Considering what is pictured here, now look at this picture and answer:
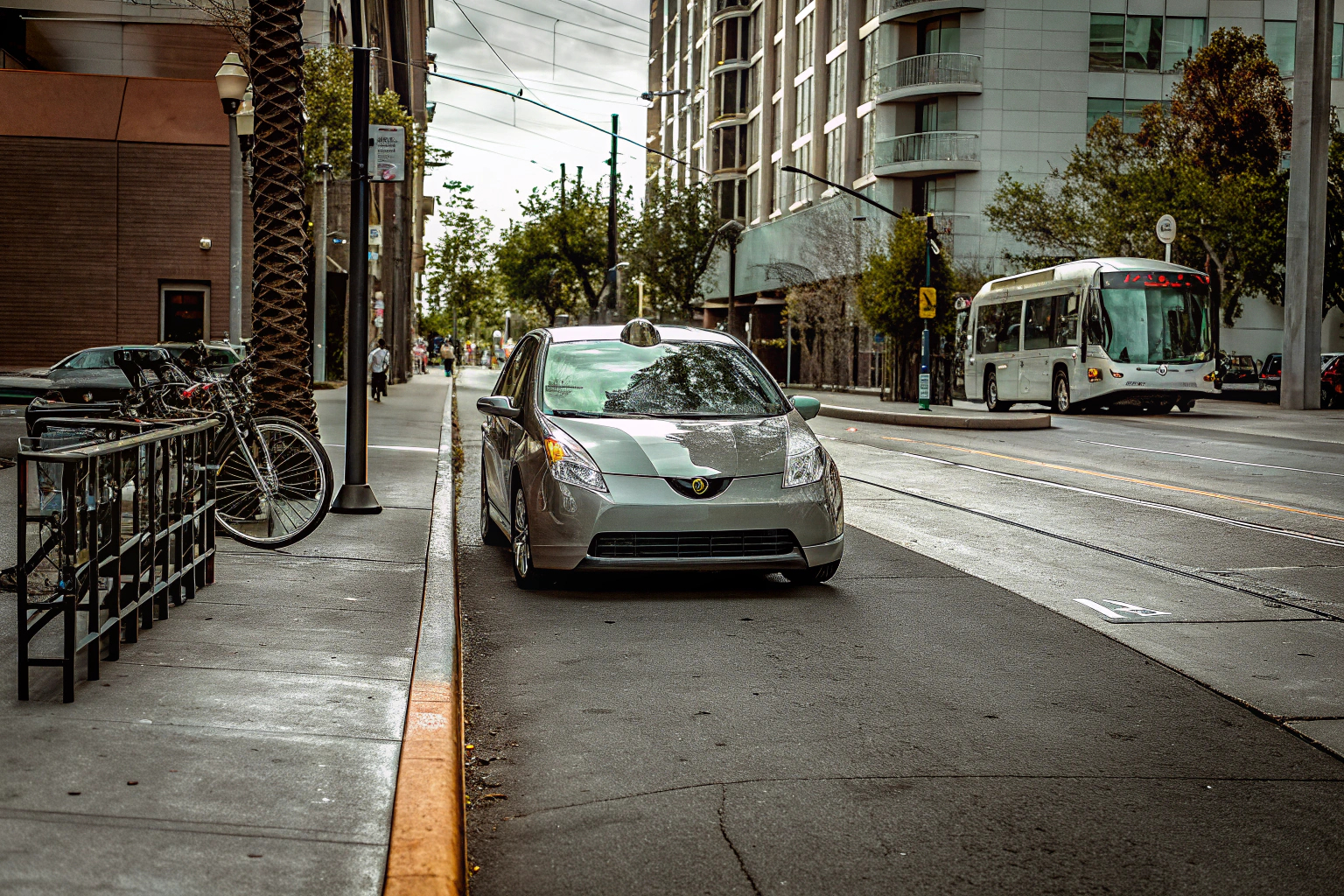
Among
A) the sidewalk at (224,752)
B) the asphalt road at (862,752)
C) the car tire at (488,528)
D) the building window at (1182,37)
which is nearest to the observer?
the sidewalk at (224,752)

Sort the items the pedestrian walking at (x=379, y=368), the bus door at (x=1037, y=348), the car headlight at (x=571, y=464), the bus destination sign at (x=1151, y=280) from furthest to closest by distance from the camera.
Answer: the bus door at (x=1037, y=348), the pedestrian walking at (x=379, y=368), the bus destination sign at (x=1151, y=280), the car headlight at (x=571, y=464)

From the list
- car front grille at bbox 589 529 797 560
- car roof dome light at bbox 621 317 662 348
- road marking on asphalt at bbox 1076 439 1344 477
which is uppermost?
car roof dome light at bbox 621 317 662 348

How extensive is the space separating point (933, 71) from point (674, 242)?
70.5 ft

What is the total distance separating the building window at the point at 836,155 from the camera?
61062 mm

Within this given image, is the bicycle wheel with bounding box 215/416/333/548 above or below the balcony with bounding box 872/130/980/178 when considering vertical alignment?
below

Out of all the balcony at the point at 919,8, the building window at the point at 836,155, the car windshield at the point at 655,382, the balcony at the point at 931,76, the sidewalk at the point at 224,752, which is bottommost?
the sidewalk at the point at 224,752

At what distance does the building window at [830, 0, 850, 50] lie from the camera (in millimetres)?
61250

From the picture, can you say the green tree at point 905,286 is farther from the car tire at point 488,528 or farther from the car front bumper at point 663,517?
the car front bumper at point 663,517

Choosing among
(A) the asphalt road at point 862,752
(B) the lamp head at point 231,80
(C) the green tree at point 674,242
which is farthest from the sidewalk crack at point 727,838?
(C) the green tree at point 674,242

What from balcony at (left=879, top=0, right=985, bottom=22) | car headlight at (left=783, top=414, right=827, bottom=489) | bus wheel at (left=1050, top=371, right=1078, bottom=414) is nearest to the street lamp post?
car headlight at (left=783, top=414, right=827, bottom=489)

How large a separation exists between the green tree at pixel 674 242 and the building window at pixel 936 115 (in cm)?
1898

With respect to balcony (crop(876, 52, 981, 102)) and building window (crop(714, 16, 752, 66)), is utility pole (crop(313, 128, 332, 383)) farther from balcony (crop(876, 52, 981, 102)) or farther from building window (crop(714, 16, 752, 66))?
building window (crop(714, 16, 752, 66))

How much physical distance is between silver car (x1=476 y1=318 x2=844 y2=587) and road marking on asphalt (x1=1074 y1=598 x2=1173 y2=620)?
1.41 meters

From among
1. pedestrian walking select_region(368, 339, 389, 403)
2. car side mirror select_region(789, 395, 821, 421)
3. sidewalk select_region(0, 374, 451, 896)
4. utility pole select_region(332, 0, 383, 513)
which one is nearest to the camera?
sidewalk select_region(0, 374, 451, 896)
